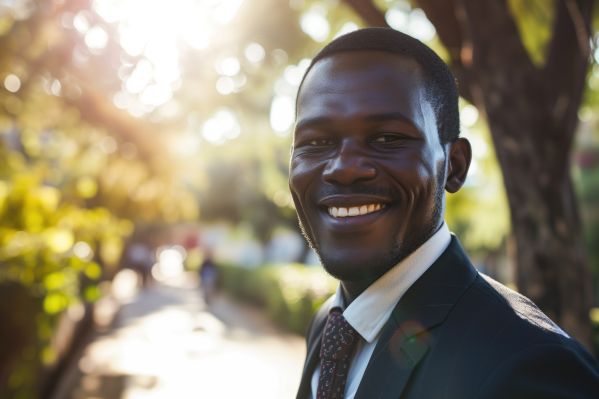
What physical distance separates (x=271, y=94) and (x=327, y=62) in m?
9.37

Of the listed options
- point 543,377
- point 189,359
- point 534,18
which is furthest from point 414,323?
point 189,359

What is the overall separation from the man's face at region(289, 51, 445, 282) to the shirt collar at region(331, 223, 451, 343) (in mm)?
34

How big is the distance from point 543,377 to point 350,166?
0.73 metres

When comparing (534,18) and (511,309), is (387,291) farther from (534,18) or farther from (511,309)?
(534,18)

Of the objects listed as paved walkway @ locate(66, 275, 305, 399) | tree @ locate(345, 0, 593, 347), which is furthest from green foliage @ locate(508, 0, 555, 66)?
paved walkway @ locate(66, 275, 305, 399)

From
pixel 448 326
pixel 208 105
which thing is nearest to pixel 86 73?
pixel 208 105

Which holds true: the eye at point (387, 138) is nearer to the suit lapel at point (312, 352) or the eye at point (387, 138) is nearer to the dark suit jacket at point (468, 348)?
the dark suit jacket at point (468, 348)

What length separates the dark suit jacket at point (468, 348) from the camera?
129cm

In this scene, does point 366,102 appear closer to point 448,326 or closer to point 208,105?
point 448,326

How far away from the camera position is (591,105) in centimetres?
911

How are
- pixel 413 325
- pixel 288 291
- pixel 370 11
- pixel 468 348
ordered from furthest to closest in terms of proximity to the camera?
pixel 288 291 → pixel 370 11 → pixel 413 325 → pixel 468 348

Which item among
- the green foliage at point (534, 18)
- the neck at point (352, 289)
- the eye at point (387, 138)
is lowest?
the neck at point (352, 289)

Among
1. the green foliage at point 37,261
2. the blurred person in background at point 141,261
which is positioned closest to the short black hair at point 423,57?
the green foliage at point 37,261

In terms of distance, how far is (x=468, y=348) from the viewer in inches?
55.1
